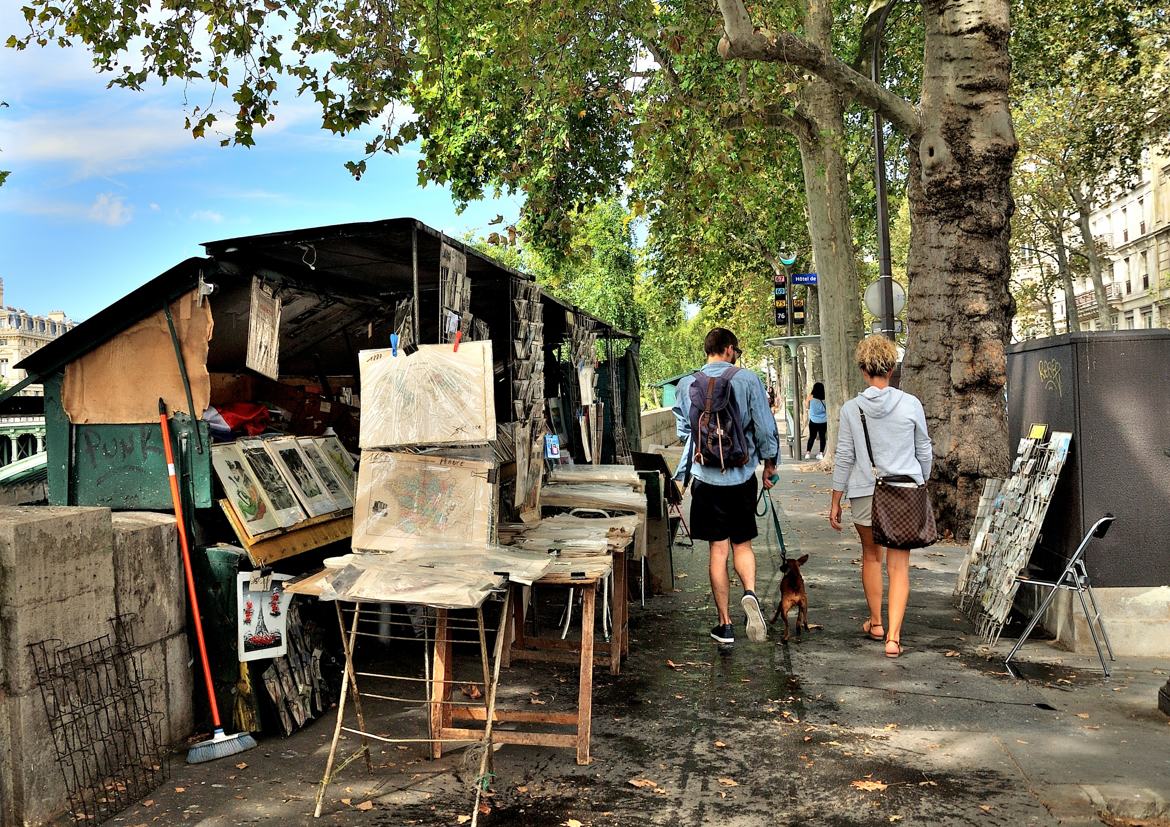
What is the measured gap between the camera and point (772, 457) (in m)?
6.38

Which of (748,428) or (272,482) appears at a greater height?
(748,428)

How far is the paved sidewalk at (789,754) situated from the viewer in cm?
395

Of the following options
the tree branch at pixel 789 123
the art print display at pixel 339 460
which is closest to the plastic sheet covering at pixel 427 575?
the art print display at pixel 339 460

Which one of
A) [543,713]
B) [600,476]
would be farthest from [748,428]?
[543,713]

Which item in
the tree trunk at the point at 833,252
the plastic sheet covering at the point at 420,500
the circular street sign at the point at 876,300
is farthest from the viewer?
the tree trunk at the point at 833,252

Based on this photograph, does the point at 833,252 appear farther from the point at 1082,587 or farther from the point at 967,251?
the point at 1082,587

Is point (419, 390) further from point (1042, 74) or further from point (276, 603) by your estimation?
point (1042, 74)

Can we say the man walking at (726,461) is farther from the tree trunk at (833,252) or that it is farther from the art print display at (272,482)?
the tree trunk at (833,252)

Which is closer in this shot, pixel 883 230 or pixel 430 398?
pixel 430 398

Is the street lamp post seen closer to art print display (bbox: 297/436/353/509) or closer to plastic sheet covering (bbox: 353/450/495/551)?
art print display (bbox: 297/436/353/509)

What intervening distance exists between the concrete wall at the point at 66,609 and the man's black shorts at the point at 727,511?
3.14 m

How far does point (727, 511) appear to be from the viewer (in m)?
6.42

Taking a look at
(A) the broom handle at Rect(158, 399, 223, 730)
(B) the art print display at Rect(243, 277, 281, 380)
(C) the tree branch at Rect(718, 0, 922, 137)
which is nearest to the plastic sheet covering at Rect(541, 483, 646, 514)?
(B) the art print display at Rect(243, 277, 281, 380)

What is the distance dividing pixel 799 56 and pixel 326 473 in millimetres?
6793
